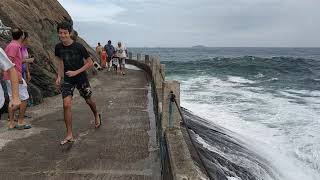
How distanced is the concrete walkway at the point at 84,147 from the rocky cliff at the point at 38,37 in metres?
1.22

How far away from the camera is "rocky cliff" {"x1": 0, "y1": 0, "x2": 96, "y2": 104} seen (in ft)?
38.6

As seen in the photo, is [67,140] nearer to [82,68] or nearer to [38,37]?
[82,68]

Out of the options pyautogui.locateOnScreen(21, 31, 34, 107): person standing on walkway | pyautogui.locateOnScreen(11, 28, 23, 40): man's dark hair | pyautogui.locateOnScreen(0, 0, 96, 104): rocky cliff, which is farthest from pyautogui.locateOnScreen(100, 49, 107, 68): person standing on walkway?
pyautogui.locateOnScreen(11, 28, 23, 40): man's dark hair

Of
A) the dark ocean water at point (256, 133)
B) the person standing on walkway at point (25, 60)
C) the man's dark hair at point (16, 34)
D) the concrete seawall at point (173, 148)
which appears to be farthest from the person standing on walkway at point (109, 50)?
the concrete seawall at point (173, 148)

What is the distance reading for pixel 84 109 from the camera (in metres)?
10.5

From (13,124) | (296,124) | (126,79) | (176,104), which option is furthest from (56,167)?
(126,79)

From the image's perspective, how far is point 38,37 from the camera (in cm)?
1426

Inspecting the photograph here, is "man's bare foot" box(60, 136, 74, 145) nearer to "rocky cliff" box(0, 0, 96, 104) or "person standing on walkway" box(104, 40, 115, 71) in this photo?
"rocky cliff" box(0, 0, 96, 104)

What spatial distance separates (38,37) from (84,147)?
323 inches

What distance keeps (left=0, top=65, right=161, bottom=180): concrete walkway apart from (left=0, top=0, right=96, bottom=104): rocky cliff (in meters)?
1.22

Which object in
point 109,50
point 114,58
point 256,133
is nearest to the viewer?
point 256,133

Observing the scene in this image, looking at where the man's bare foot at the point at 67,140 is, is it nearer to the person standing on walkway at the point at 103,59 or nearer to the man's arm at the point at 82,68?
the man's arm at the point at 82,68

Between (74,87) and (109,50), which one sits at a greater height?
(74,87)

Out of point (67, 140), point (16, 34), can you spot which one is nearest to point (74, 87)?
point (67, 140)
